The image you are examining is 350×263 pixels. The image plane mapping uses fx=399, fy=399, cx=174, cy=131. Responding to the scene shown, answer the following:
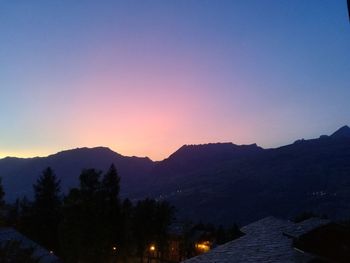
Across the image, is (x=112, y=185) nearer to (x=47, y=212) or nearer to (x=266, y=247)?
(x=47, y=212)

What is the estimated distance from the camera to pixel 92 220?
42344 millimetres

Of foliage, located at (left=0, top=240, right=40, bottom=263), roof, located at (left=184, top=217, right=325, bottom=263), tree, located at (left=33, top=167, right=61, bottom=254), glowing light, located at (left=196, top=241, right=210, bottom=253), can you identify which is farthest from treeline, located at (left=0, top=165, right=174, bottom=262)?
roof, located at (left=184, top=217, right=325, bottom=263)

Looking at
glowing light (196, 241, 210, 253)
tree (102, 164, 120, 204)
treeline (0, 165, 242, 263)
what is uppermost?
tree (102, 164, 120, 204)

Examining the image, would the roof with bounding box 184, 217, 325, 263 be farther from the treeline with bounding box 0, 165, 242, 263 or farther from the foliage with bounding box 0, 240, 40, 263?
the treeline with bounding box 0, 165, 242, 263

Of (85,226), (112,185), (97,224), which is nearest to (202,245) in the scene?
(112,185)

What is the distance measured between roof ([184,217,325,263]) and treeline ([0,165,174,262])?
2725cm

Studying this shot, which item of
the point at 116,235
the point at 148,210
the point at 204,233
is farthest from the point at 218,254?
the point at 204,233

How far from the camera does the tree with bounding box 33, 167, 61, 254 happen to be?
198ft

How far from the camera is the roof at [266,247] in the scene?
1073 centimetres

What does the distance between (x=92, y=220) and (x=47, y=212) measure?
23551mm

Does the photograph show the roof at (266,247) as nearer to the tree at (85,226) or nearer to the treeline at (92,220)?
the tree at (85,226)

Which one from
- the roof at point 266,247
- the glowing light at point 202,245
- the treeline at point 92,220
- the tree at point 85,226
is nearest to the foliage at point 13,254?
the roof at point 266,247

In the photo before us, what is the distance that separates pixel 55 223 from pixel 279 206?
14617 centimetres

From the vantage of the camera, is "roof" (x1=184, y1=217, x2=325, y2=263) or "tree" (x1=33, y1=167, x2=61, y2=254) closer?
"roof" (x1=184, y1=217, x2=325, y2=263)
